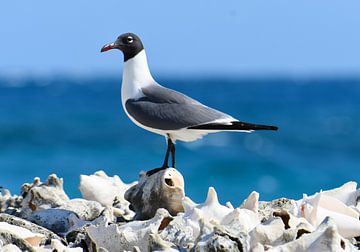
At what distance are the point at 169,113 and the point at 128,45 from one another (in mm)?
691

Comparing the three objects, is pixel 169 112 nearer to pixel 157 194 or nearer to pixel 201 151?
pixel 157 194

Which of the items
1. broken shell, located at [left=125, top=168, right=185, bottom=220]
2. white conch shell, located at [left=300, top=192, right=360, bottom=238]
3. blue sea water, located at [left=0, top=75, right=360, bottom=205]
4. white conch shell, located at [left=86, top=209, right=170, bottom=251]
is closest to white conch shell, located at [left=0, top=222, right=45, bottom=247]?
white conch shell, located at [left=86, top=209, right=170, bottom=251]

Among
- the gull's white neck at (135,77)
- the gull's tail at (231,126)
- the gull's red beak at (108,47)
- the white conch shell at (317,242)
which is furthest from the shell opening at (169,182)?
the gull's red beak at (108,47)

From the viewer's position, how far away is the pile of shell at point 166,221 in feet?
11.9

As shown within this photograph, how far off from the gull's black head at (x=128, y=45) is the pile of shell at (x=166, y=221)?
1.13m

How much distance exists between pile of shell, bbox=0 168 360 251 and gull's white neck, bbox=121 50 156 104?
80cm

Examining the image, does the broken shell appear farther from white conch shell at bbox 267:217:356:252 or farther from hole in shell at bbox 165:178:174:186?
white conch shell at bbox 267:217:356:252

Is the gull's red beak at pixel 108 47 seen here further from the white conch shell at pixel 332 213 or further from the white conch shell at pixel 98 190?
the white conch shell at pixel 332 213

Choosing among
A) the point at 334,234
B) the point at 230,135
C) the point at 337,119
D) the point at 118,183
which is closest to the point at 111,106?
the point at 337,119

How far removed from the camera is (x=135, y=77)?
6289mm

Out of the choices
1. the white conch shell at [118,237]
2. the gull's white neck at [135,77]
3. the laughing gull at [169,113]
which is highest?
the gull's white neck at [135,77]

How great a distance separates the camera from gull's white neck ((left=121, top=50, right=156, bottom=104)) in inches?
245

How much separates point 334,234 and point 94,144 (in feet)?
69.6

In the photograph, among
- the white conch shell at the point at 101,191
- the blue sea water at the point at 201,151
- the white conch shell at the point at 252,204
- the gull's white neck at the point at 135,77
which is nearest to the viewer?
the white conch shell at the point at 252,204
